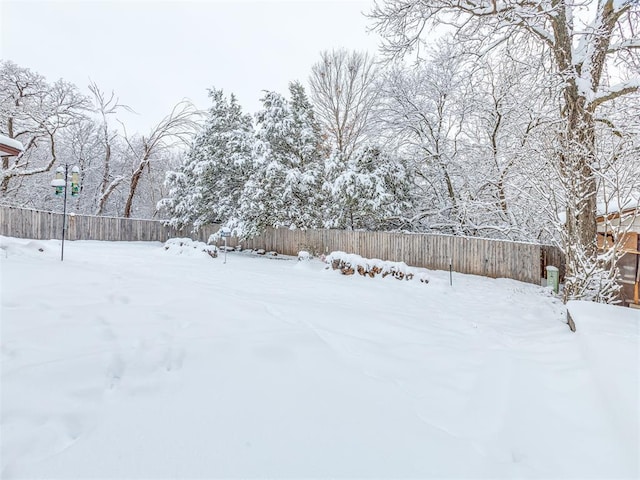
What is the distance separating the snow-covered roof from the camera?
5.05 metres

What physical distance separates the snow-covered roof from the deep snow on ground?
2.63 meters

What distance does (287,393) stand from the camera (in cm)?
201

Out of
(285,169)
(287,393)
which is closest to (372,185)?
(285,169)

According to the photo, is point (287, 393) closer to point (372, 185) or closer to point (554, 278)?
point (554, 278)

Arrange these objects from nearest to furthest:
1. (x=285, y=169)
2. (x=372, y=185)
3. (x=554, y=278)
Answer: (x=554, y=278) → (x=372, y=185) → (x=285, y=169)

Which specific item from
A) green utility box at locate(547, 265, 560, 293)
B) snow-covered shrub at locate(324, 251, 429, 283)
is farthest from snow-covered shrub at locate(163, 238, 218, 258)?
green utility box at locate(547, 265, 560, 293)

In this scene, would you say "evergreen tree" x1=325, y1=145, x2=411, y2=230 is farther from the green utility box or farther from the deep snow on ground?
the deep snow on ground

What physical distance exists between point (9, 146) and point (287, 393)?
20.1 feet

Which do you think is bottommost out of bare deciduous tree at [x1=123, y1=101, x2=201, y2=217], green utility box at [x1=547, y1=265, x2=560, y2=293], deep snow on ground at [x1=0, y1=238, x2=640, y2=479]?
Answer: deep snow on ground at [x1=0, y1=238, x2=640, y2=479]

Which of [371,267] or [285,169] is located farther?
[285,169]

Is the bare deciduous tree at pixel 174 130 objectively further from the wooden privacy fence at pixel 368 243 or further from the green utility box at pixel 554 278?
A: the green utility box at pixel 554 278

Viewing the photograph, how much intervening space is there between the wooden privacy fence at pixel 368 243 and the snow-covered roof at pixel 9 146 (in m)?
8.76

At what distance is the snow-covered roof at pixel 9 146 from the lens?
16.6ft

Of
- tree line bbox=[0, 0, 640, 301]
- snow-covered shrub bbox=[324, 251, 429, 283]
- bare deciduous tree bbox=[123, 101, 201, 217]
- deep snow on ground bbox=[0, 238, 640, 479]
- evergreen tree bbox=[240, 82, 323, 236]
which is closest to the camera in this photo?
deep snow on ground bbox=[0, 238, 640, 479]
